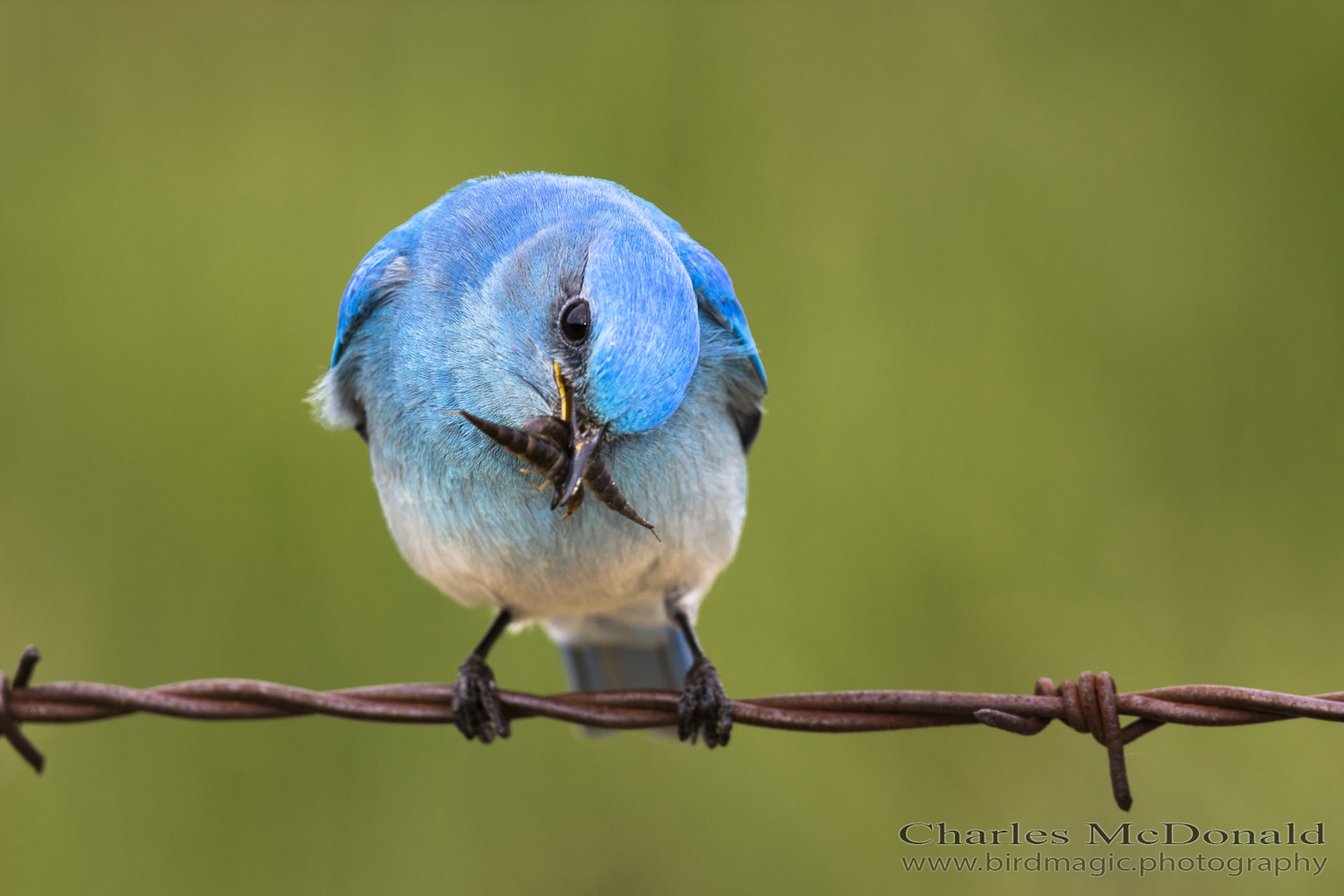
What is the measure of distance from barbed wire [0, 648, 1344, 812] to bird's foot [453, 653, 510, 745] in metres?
0.29

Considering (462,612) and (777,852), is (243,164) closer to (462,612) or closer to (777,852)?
(462,612)

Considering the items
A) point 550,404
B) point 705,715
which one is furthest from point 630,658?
point 550,404

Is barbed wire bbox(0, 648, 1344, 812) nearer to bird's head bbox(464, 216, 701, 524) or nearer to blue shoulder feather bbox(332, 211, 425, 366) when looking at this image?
bird's head bbox(464, 216, 701, 524)

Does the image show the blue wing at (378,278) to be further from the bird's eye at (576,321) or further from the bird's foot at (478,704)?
the bird's foot at (478,704)

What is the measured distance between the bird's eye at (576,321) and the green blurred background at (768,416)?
2691mm

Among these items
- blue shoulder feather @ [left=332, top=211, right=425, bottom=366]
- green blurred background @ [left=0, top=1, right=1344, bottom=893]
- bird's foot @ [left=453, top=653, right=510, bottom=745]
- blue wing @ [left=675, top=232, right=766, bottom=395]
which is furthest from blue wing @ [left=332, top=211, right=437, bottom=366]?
green blurred background @ [left=0, top=1, right=1344, bottom=893]

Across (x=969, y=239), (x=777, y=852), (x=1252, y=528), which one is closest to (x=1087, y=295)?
(x=969, y=239)

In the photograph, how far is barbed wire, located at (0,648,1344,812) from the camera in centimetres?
254

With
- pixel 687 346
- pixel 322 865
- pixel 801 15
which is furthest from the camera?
pixel 801 15

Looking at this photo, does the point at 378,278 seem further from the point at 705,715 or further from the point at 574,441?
the point at 705,715

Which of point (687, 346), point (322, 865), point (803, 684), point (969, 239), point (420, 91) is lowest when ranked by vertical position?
point (322, 865)

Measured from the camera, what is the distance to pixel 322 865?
5094 millimetres

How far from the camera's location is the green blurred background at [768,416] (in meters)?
5.14

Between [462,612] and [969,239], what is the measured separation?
286 cm
